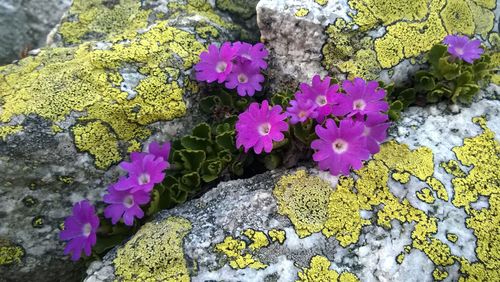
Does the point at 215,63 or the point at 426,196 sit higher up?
the point at 215,63

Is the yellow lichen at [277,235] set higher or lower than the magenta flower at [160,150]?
lower

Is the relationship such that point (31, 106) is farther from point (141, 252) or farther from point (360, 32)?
point (360, 32)

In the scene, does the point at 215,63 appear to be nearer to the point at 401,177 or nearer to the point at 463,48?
the point at 401,177

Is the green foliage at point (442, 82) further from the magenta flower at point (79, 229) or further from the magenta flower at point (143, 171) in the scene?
the magenta flower at point (79, 229)

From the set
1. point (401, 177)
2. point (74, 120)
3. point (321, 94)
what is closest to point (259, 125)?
point (321, 94)

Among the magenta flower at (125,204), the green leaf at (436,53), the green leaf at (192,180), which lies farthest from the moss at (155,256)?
the green leaf at (436,53)

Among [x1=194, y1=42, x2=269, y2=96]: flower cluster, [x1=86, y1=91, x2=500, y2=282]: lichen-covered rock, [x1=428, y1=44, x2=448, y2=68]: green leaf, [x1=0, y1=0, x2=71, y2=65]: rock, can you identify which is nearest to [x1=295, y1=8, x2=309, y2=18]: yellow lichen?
[x1=194, y1=42, x2=269, y2=96]: flower cluster
